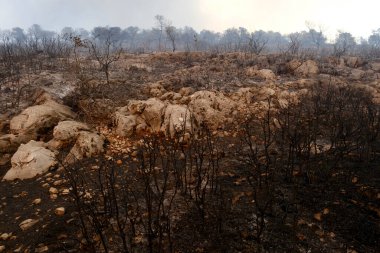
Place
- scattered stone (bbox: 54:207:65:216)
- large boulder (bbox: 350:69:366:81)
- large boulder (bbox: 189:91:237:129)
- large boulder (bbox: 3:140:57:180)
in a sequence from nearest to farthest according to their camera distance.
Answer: scattered stone (bbox: 54:207:65:216)
large boulder (bbox: 3:140:57:180)
large boulder (bbox: 189:91:237:129)
large boulder (bbox: 350:69:366:81)

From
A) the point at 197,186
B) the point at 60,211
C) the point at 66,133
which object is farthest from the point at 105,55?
the point at 197,186

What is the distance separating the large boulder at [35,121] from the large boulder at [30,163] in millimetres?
878

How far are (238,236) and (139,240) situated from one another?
1031 millimetres

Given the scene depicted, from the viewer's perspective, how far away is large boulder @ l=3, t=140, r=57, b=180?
475 centimetres

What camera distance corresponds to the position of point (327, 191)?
3.82 m

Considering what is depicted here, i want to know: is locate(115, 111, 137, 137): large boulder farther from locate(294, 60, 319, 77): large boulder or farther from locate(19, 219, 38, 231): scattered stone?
locate(294, 60, 319, 77): large boulder

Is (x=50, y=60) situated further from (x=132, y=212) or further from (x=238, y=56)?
(x=132, y=212)

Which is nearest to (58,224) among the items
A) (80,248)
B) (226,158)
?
(80,248)

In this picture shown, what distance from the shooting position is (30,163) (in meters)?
4.82

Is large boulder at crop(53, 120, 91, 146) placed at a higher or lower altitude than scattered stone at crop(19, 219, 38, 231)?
higher

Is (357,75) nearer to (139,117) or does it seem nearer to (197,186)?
(139,117)

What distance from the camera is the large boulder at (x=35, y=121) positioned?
5863mm

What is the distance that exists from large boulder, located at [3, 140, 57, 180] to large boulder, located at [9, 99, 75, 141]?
878 mm

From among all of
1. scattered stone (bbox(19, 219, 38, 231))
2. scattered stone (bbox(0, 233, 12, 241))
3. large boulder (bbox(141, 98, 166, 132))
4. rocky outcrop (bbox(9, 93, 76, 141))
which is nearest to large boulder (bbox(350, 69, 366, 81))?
large boulder (bbox(141, 98, 166, 132))
